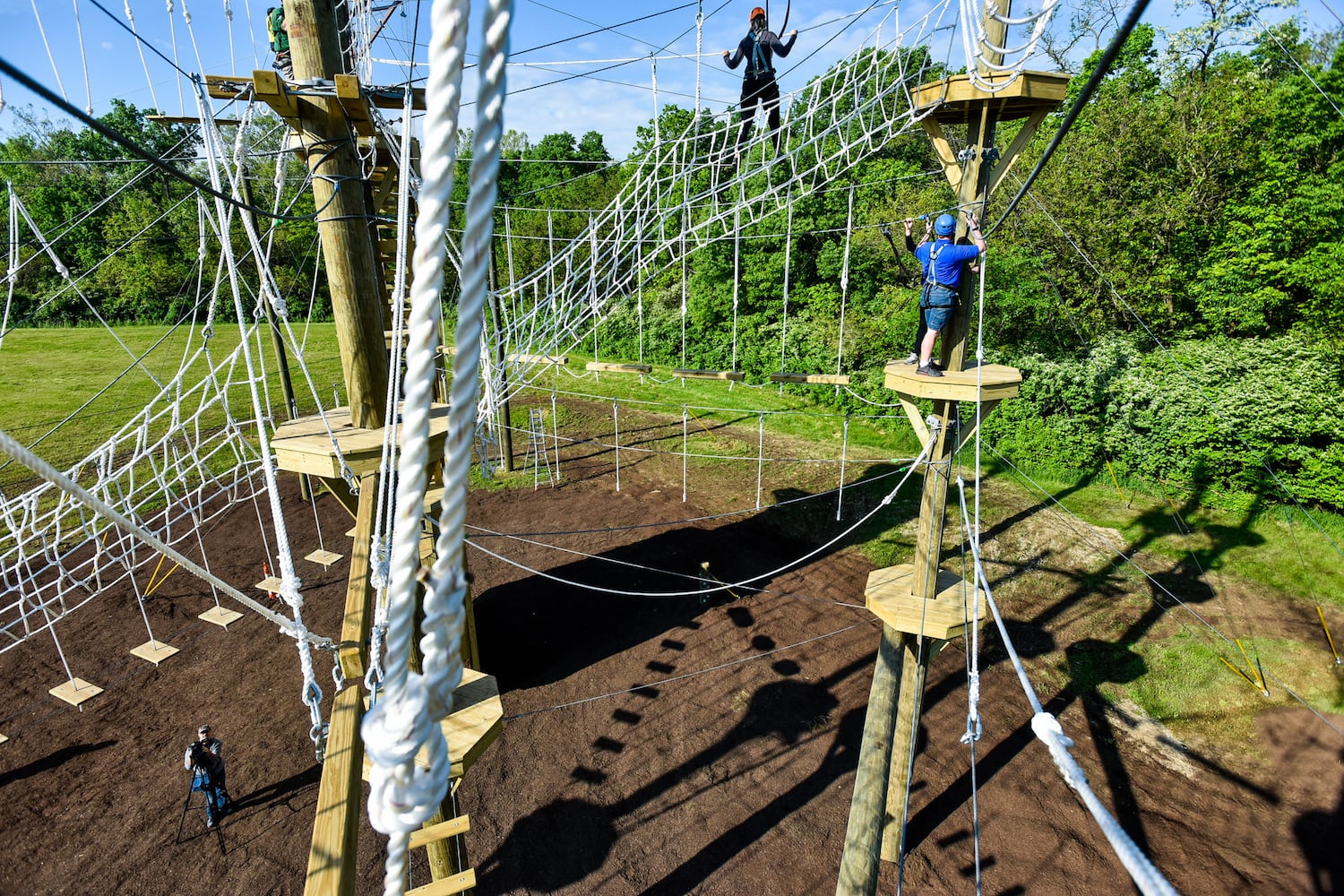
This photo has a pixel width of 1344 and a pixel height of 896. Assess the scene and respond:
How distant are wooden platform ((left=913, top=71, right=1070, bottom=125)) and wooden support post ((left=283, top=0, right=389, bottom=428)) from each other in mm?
3204

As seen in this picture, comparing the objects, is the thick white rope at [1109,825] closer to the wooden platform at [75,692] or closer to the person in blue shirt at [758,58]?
the person in blue shirt at [758,58]

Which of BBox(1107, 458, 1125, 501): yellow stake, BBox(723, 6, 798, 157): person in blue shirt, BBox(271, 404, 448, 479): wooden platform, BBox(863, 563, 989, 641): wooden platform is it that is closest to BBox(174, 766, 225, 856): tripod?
BBox(271, 404, 448, 479): wooden platform

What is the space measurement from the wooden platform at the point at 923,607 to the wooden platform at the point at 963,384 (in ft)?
3.92

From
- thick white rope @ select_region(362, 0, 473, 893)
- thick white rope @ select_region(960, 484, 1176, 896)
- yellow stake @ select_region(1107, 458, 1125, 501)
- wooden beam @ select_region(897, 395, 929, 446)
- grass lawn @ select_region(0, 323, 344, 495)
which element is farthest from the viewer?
grass lawn @ select_region(0, 323, 344, 495)

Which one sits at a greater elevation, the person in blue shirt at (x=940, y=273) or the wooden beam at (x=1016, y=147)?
the wooden beam at (x=1016, y=147)

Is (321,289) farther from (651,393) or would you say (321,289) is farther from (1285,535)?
(1285,535)

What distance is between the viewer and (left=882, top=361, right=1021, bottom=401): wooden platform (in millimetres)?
3787

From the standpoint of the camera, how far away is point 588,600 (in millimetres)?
8531

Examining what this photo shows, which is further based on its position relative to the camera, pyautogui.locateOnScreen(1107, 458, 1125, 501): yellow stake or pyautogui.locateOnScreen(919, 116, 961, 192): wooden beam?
pyautogui.locateOnScreen(1107, 458, 1125, 501): yellow stake

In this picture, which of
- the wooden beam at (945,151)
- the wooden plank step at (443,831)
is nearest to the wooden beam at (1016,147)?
the wooden beam at (945,151)

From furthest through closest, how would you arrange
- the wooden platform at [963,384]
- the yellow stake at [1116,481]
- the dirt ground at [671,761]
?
the yellow stake at [1116,481] < the dirt ground at [671,761] < the wooden platform at [963,384]

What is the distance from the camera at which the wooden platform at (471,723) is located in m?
2.88

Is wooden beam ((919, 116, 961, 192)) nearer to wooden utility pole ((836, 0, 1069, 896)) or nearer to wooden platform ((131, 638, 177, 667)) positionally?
wooden utility pole ((836, 0, 1069, 896))

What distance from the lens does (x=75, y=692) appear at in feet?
22.0
